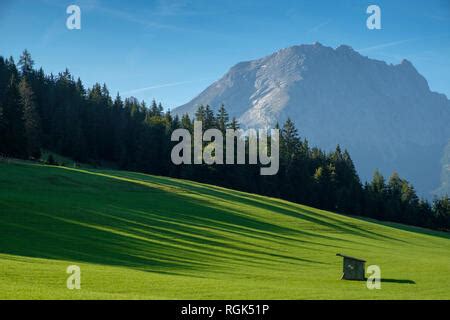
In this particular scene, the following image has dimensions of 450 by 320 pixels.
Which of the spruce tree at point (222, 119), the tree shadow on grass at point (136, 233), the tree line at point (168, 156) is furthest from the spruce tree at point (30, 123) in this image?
the spruce tree at point (222, 119)

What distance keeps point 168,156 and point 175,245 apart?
84810mm

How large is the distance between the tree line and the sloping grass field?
4499 cm

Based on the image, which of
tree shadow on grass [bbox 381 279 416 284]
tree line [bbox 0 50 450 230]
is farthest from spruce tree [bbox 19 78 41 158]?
tree shadow on grass [bbox 381 279 416 284]

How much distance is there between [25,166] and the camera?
6756 cm

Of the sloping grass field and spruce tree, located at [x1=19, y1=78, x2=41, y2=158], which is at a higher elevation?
spruce tree, located at [x1=19, y1=78, x2=41, y2=158]

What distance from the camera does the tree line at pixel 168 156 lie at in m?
114

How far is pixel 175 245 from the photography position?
122 ft

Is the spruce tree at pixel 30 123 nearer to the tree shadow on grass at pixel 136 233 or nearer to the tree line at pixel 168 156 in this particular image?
the tree line at pixel 168 156

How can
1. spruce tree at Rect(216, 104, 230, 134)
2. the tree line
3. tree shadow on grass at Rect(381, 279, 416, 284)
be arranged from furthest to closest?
spruce tree at Rect(216, 104, 230, 134) < the tree line < tree shadow on grass at Rect(381, 279, 416, 284)

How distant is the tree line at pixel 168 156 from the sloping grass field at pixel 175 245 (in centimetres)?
4499

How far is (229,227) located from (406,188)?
98.6 metres

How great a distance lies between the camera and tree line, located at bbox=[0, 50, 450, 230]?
114 m

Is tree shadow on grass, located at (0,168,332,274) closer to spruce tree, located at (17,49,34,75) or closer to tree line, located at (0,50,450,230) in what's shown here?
tree line, located at (0,50,450,230)
